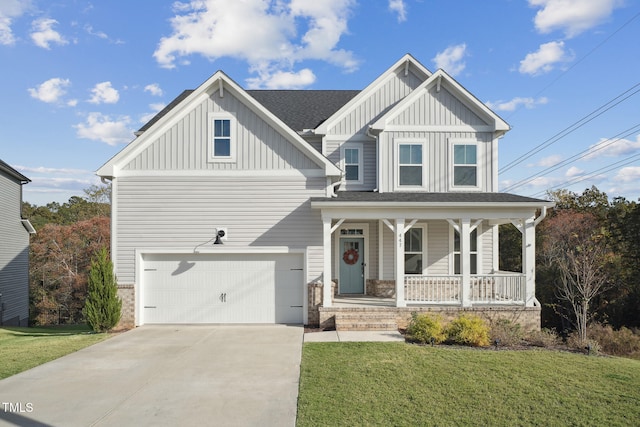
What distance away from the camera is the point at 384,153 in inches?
592

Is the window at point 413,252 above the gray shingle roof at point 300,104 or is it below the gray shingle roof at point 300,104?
below

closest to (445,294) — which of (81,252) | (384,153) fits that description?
(384,153)

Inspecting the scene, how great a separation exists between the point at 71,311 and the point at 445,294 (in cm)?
2655

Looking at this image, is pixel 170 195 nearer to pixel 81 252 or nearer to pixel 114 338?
pixel 114 338

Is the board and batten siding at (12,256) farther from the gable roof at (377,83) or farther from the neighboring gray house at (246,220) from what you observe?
the gable roof at (377,83)

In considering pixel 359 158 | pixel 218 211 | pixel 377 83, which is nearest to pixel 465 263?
pixel 359 158

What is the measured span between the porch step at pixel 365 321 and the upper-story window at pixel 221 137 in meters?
5.65

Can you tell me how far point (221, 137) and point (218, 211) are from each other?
2.21 m

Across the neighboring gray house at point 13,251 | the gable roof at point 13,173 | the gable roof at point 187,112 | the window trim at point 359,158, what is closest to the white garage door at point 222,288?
the gable roof at point 187,112

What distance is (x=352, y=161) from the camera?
15.8 meters

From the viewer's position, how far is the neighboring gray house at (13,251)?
2181 cm

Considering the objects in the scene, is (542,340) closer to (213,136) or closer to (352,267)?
(352,267)

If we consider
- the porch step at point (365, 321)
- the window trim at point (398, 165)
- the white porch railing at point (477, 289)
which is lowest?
the porch step at point (365, 321)

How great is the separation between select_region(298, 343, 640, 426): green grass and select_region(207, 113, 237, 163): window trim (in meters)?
6.36
